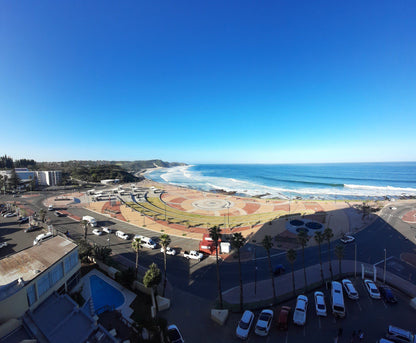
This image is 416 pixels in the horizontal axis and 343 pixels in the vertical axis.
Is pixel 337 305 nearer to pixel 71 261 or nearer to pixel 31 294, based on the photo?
pixel 31 294

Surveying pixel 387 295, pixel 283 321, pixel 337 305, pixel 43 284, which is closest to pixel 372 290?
pixel 387 295

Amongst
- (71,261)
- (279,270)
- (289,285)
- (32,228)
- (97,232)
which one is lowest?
(289,285)

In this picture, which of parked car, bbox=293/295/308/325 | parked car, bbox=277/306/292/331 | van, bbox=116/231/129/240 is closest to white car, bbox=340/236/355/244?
parked car, bbox=293/295/308/325

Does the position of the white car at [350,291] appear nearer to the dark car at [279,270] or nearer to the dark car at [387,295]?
the dark car at [387,295]

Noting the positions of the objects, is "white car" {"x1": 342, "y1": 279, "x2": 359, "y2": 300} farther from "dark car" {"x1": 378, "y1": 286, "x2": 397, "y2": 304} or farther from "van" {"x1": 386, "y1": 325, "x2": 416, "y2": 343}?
"van" {"x1": 386, "y1": 325, "x2": 416, "y2": 343}

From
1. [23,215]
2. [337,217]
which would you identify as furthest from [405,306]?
[23,215]

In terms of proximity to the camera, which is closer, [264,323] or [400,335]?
[400,335]
